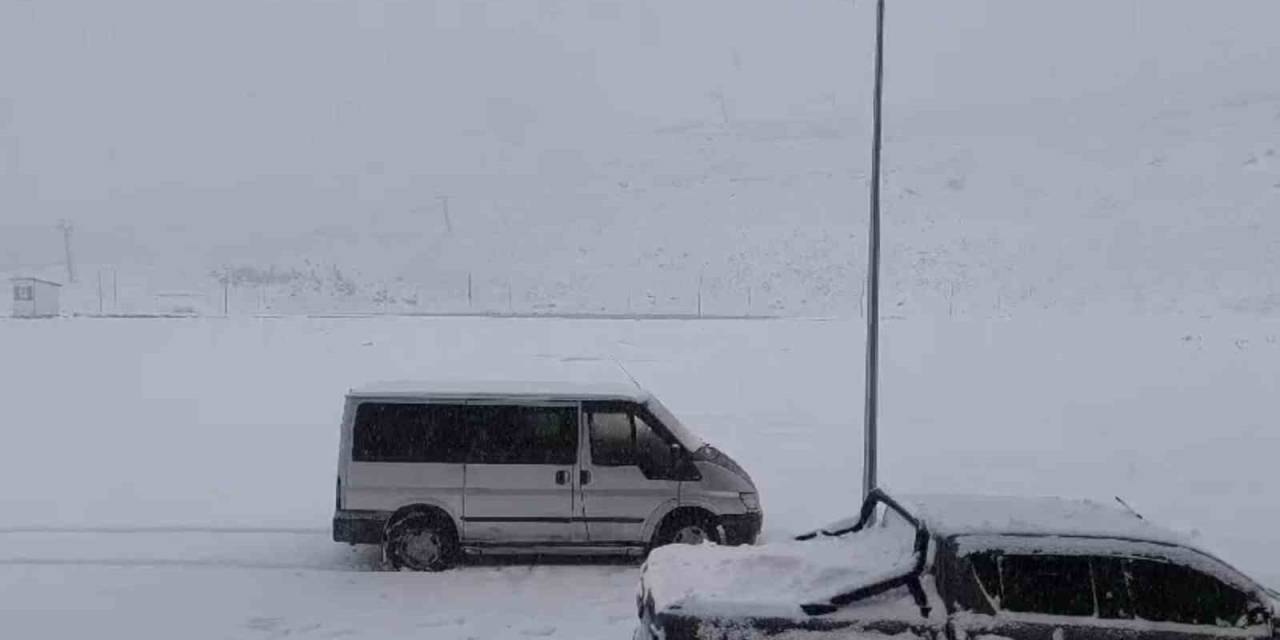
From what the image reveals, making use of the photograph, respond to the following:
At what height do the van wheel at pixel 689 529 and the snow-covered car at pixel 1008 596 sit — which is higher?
the snow-covered car at pixel 1008 596

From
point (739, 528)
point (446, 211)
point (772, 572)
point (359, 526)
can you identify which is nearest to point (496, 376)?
point (359, 526)

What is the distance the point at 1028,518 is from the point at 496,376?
21764 mm

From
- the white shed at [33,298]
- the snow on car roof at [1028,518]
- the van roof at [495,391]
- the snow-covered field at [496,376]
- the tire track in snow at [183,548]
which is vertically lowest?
the tire track in snow at [183,548]

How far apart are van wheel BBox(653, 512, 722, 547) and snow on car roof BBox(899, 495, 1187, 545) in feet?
13.3

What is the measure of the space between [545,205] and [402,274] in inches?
623

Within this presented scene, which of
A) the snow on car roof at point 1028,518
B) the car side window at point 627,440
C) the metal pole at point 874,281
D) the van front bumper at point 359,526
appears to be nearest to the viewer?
the snow on car roof at point 1028,518

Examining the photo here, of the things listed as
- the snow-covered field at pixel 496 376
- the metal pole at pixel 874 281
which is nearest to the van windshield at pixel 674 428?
the snow-covered field at pixel 496 376

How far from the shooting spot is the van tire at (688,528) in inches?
436

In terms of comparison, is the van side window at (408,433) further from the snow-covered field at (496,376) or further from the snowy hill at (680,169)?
the snowy hill at (680,169)

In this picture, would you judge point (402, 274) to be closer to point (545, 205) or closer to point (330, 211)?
point (545, 205)

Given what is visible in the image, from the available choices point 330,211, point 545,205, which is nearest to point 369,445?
point 545,205

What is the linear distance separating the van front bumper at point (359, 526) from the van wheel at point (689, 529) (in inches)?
105

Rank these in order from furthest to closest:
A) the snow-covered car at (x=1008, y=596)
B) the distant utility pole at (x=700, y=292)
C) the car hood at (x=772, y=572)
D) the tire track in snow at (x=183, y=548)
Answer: the distant utility pole at (x=700, y=292) < the tire track in snow at (x=183, y=548) < the car hood at (x=772, y=572) < the snow-covered car at (x=1008, y=596)

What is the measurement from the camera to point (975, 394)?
25438 millimetres
